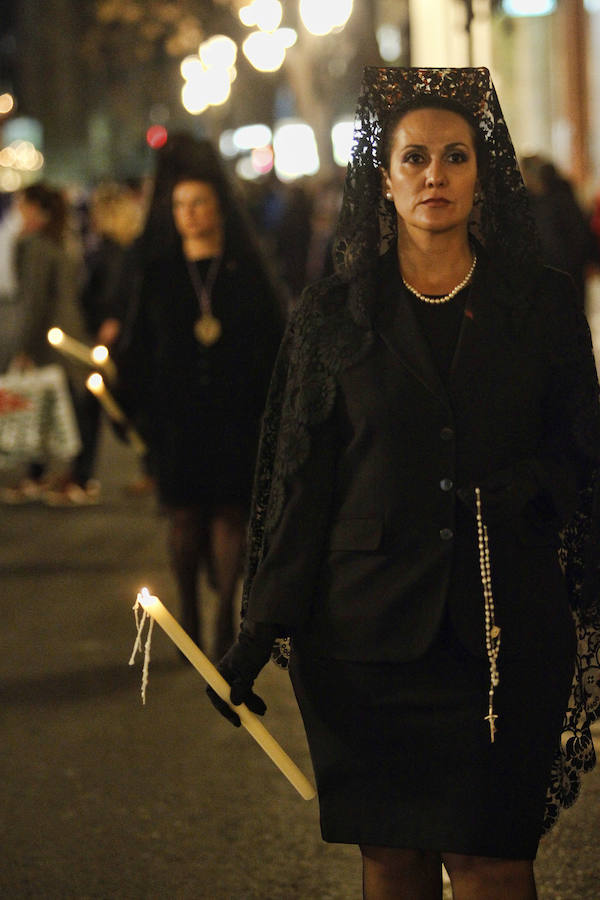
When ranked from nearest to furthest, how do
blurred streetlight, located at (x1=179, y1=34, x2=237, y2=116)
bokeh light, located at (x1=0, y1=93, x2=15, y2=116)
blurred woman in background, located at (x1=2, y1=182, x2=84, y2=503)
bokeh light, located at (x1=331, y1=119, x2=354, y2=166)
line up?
blurred woman in background, located at (x1=2, y1=182, x2=84, y2=503), blurred streetlight, located at (x1=179, y1=34, x2=237, y2=116), bokeh light, located at (x1=331, y1=119, x2=354, y2=166), bokeh light, located at (x1=0, y1=93, x2=15, y2=116)

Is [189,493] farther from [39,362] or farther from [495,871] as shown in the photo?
[39,362]

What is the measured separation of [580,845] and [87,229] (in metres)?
20.7

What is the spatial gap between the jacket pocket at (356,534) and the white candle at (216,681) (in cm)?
37

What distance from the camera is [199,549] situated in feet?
23.3

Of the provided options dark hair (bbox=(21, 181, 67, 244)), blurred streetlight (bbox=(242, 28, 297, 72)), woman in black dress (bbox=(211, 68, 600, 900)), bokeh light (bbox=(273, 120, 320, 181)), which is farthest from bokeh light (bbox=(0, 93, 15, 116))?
woman in black dress (bbox=(211, 68, 600, 900))

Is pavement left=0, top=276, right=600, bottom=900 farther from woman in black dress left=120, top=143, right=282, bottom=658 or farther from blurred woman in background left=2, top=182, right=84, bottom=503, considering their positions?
blurred woman in background left=2, top=182, right=84, bottom=503

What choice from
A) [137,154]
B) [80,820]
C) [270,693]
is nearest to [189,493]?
[270,693]

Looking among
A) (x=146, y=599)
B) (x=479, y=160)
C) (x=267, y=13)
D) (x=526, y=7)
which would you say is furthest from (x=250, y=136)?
(x=146, y=599)

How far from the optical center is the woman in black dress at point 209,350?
6.80m

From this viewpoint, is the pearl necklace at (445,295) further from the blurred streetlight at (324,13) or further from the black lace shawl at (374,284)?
the blurred streetlight at (324,13)

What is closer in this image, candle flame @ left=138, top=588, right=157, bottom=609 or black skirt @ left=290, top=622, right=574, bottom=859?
candle flame @ left=138, top=588, right=157, bottom=609

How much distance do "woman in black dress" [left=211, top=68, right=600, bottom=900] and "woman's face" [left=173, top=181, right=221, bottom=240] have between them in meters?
3.30

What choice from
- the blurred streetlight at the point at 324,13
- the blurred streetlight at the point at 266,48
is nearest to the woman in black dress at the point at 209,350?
the blurred streetlight at the point at 324,13

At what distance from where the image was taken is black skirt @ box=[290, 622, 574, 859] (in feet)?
10.8
